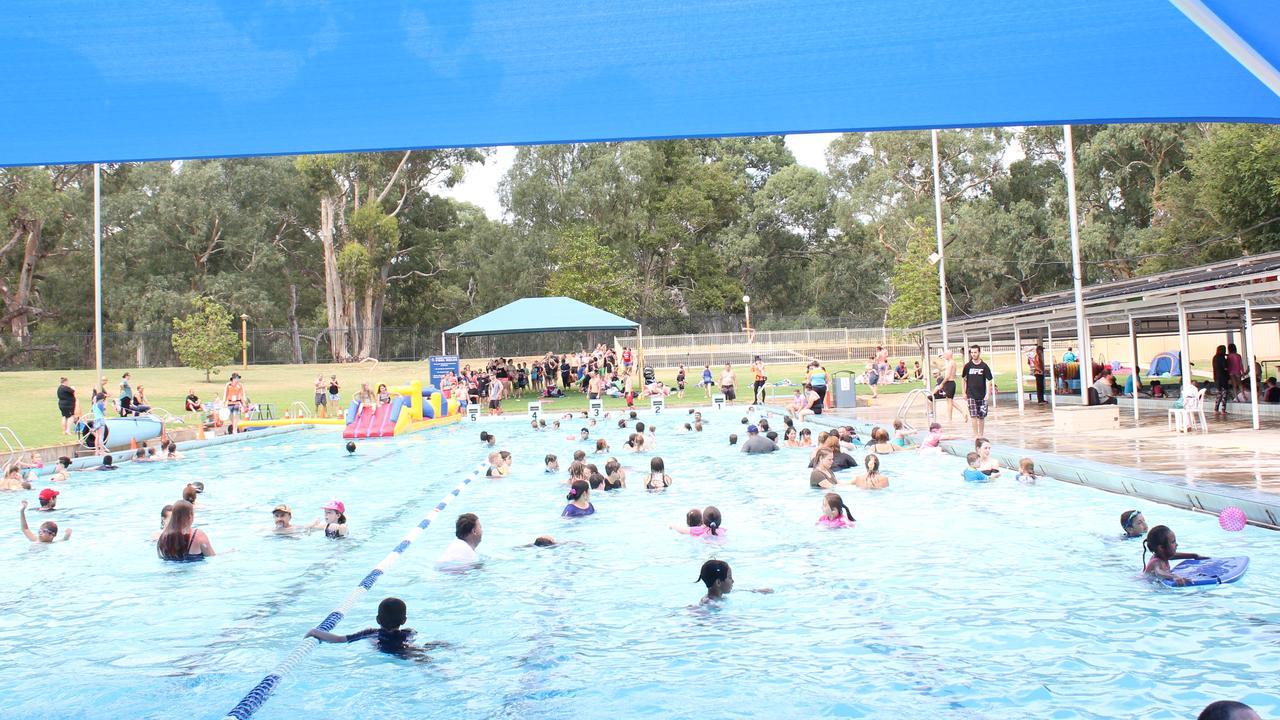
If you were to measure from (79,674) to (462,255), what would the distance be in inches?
2079

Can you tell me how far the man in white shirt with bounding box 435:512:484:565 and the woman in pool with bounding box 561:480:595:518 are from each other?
7.24 ft

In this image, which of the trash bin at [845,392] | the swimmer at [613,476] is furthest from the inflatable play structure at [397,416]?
the swimmer at [613,476]

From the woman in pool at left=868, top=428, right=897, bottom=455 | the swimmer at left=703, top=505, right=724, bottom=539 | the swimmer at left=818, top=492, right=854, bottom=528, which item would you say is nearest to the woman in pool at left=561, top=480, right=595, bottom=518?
the swimmer at left=703, top=505, right=724, bottom=539

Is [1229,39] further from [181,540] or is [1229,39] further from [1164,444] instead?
[1164,444]

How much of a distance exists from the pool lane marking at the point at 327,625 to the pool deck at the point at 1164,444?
7.86 metres

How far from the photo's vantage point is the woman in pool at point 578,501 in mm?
11328

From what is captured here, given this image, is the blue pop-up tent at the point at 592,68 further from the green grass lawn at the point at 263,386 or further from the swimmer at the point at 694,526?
the green grass lawn at the point at 263,386

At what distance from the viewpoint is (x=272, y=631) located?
23.9ft

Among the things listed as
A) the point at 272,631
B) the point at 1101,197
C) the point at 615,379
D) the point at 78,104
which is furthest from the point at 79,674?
the point at 1101,197

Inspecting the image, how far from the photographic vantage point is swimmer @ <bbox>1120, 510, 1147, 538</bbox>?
855cm

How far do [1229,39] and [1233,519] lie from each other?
6963 mm

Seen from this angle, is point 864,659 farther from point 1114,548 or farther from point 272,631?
point 272,631

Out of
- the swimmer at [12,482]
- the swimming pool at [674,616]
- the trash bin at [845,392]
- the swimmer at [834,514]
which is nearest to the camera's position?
the swimming pool at [674,616]

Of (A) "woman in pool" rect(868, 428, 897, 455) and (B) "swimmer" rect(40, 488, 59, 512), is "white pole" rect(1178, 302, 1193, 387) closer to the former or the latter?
(A) "woman in pool" rect(868, 428, 897, 455)
